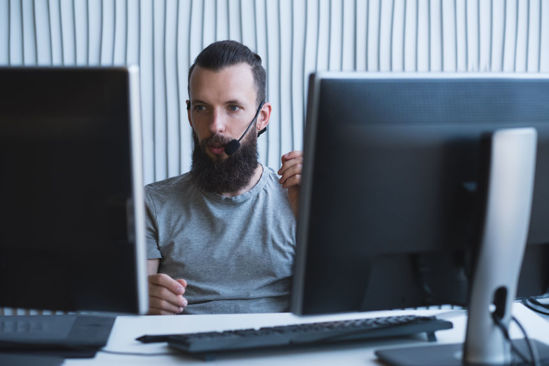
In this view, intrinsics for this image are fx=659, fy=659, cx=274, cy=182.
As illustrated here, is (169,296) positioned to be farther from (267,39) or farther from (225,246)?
(267,39)

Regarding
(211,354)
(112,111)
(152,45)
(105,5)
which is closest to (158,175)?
(152,45)

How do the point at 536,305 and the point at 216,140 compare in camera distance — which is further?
the point at 216,140

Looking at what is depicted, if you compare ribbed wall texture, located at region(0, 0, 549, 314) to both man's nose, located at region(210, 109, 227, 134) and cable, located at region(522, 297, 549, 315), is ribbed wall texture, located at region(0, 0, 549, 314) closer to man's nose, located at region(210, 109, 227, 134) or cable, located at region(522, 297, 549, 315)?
man's nose, located at region(210, 109, 227, 134)

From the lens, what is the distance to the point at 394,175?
38.4 inches

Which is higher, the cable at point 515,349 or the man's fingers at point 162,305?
the cable at point 515,349

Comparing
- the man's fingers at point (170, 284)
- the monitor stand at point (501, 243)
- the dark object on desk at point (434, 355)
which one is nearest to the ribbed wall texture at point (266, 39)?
the man's fingers at point (170, 284)

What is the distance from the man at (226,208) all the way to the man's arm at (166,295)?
0.71 ft

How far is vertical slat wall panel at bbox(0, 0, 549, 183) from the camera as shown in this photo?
7.67 ft

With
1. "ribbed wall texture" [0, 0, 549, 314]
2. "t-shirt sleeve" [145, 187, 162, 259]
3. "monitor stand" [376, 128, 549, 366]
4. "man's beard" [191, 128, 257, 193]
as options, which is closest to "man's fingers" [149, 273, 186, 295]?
"t-shirt sleeve" [145, 187, 162, 259]

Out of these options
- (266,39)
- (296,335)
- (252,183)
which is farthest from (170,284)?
(266,39)

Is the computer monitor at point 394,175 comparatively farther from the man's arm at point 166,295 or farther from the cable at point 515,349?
the man's arm at point 166,295

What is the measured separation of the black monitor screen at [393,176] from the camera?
0.95 m

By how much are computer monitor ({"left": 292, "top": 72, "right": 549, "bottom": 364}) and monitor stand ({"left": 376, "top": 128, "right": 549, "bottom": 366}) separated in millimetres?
16

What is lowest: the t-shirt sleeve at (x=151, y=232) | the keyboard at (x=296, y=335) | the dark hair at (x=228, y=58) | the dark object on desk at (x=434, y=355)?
the dark object on desk at (x=434, y=355)
